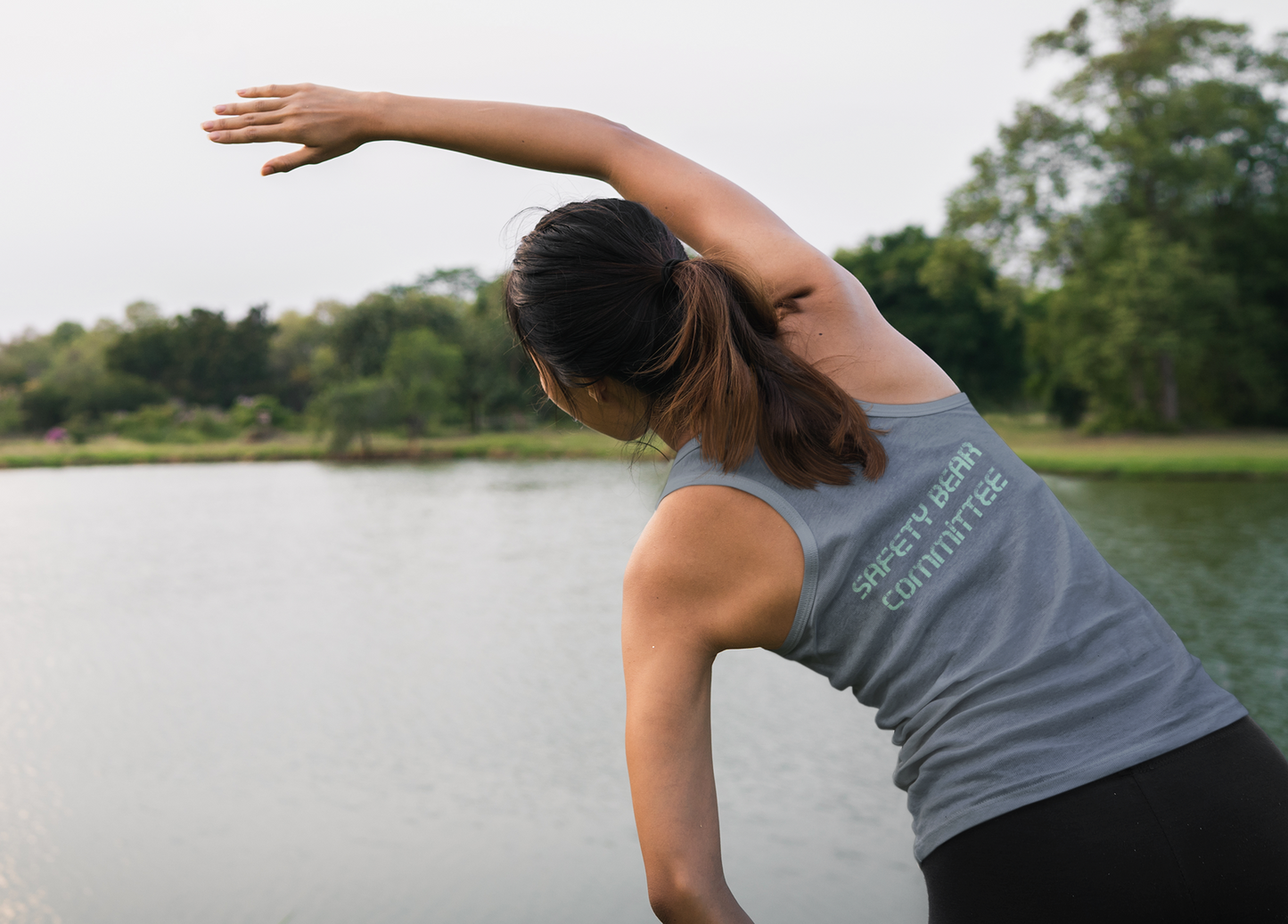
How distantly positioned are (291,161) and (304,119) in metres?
0.08

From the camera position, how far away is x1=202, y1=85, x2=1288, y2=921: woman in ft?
2.63

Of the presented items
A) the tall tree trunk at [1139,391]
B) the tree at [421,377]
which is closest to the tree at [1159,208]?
the tall tree trunk at [1139,391]

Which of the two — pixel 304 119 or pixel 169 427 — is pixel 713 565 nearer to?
pixel 304 119

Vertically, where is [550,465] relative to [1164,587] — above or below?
below

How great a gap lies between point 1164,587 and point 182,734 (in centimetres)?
854

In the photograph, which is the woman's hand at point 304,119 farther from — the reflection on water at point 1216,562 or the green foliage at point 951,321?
the green foliage at point 951,321

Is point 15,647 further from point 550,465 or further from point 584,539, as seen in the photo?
point 550,465

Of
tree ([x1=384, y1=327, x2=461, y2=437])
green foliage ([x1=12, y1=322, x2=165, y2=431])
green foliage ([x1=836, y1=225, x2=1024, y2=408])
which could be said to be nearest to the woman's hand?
tree ([x1=384, y1=327, x2=461, y2=437])

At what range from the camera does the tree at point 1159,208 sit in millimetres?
23891

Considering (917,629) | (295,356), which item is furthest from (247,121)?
(295,356)

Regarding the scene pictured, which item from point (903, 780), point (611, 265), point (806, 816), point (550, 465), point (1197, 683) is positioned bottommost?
point (550, 465)

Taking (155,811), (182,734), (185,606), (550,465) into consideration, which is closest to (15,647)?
(185,606)

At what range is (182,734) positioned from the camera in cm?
693

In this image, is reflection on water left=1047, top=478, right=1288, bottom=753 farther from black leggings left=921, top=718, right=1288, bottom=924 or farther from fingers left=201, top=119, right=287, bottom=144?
fingers left=201, top=119, right=287, bottom=144
